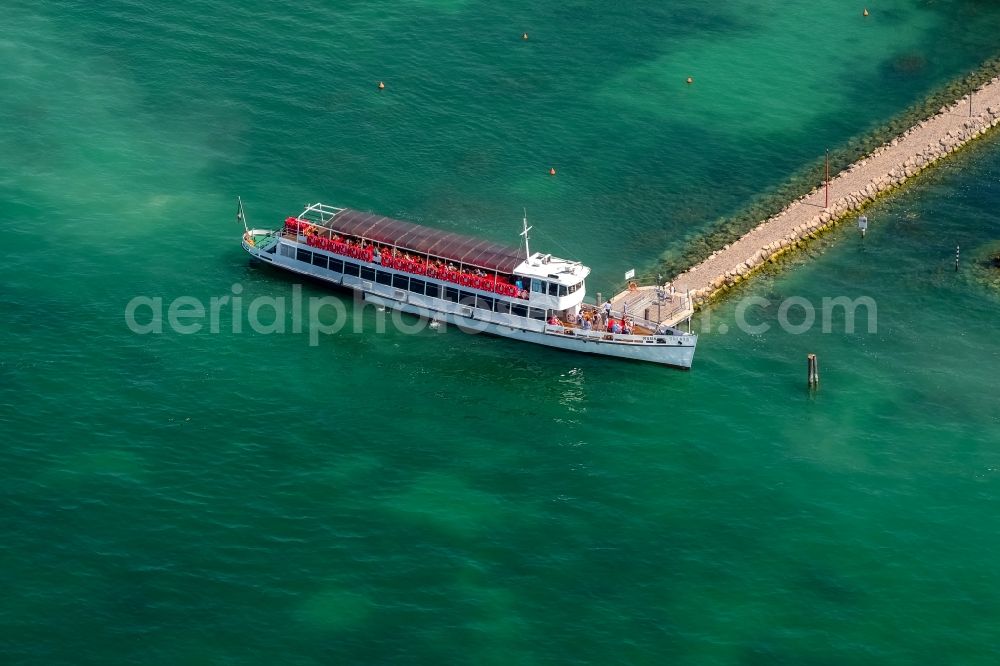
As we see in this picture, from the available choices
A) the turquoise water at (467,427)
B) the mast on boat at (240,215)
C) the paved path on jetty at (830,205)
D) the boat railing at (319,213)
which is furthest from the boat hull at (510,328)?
the boat railing at (319,213)

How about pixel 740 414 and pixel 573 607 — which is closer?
pixel 573 607

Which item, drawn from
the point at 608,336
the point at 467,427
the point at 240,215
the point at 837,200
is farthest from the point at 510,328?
the point at 837,200

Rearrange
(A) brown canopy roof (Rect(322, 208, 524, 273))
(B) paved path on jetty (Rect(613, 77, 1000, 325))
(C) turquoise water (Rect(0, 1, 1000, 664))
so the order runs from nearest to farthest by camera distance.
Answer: (C) turquoise water (Rect(0, 1, 1000, 664)) < (A) brown canopy roof (Rect(322, 208, 524, 273)) < (B) paved path on jetty (Rect(613, 77, 1000, 325))

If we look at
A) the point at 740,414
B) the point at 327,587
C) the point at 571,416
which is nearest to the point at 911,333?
the point at 740,414

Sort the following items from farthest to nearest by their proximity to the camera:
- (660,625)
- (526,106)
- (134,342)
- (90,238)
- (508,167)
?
(526,106) → (508,167) → (90,238) → (134,342) → (660,625)

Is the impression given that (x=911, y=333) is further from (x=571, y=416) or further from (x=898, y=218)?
(x=571, y=416)

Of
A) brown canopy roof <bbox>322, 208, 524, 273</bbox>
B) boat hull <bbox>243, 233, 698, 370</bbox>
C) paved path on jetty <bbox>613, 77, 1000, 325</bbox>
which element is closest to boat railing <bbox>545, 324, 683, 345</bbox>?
boat hull <bbox>243, 233, 698, 370</bbox>

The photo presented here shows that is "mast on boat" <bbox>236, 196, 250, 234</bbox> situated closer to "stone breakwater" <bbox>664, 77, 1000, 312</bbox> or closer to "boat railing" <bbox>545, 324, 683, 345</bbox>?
"boat railing" <bbox>545, 324, 683, 345</bbox>
